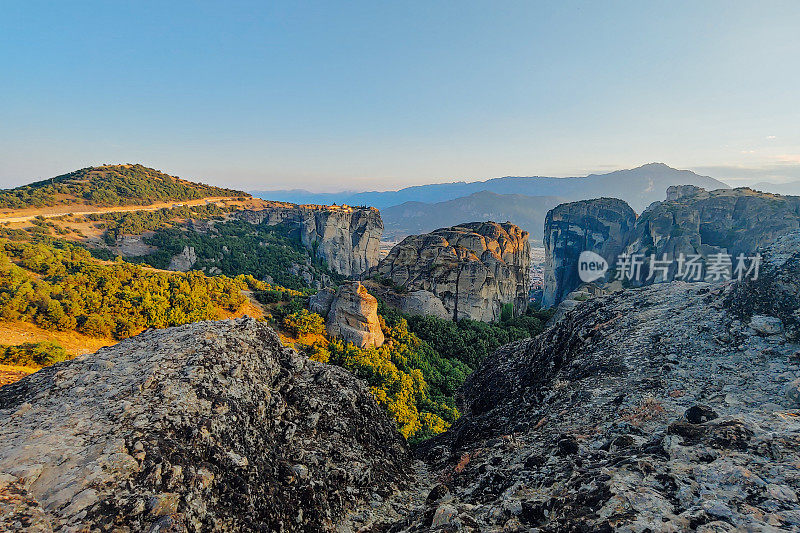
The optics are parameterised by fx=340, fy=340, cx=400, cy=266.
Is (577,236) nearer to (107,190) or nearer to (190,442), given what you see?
(190,442)

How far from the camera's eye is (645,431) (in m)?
5.80

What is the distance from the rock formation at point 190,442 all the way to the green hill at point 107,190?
81372mm

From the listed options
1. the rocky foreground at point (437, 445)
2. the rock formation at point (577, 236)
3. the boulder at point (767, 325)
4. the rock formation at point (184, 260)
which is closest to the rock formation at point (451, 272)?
the rocky foreground at point (437, 445)

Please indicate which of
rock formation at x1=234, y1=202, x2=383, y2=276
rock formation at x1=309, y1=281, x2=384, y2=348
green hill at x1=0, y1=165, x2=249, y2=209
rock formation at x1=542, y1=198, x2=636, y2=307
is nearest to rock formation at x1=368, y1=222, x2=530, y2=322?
rock formation at x1=309, y1=281, x2=384, y2=348

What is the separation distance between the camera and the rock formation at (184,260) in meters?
57.0

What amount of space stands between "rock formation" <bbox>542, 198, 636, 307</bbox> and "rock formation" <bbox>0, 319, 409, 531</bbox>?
275ft

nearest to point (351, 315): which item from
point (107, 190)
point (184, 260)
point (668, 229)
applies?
point (184, 260)

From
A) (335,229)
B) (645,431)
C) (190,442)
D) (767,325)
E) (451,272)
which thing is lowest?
(451,272)

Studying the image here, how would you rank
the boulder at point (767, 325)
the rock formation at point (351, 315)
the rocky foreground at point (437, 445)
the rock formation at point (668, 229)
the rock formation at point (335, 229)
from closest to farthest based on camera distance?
the rocky foreground at point (437, 445), the boulder at point (767, 325), the rock formation at point (351, 315), the rock formation at point (668, 229), the rock formation at point (335, 229)

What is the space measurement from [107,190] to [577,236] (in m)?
109

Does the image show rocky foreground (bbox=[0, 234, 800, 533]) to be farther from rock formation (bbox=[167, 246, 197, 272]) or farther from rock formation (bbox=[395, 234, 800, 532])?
rock formation (bbox=[167, 246, 197, 272])

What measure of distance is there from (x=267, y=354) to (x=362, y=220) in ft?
272

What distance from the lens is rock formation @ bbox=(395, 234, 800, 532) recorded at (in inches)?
151

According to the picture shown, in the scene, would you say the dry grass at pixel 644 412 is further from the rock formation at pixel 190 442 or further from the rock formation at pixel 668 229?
the rock formation at pixel 668 229
